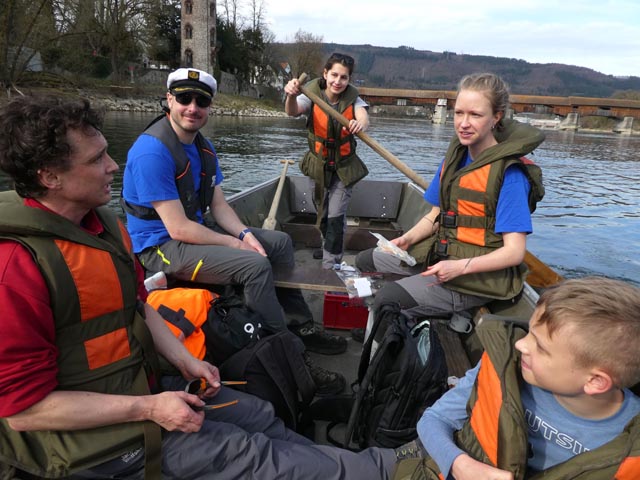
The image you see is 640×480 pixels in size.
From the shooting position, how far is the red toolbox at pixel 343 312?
10.6 ft

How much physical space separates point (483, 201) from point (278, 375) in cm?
134

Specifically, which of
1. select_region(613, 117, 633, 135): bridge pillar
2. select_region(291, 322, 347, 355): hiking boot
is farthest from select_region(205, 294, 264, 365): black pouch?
select_region(613, 117, 633, 135): bridge pillar

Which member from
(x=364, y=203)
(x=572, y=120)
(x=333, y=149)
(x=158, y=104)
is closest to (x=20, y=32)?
(x=158, y=104)

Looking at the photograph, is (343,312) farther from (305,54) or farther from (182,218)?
(305,54)

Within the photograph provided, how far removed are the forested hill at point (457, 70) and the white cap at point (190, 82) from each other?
152343 millimetres

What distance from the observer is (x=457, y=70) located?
171 m

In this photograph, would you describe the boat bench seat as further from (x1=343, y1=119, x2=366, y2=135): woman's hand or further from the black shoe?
the black shoe

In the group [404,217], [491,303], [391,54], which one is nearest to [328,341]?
[491,303]

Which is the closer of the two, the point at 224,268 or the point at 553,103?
the point at 224,268

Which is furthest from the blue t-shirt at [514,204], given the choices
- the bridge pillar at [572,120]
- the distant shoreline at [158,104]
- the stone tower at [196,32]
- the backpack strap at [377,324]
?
the bridge pillar at [572,120]

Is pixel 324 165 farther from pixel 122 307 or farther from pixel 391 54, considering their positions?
Answer: pixel 391 54

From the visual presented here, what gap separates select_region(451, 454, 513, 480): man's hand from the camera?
120 cm

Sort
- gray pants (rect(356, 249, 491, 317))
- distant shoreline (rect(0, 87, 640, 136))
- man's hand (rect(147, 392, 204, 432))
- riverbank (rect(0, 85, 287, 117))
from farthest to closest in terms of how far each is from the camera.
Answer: distant shoreline (rect(0, 87, 640, 136)), riverbank (rect(0, 85, 287, 117)), gray pants (rect(356, 249, 491, 317)), man's hand (rect(147, 392, 204, 432))

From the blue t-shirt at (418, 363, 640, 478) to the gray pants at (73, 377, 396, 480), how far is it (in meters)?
0.34
